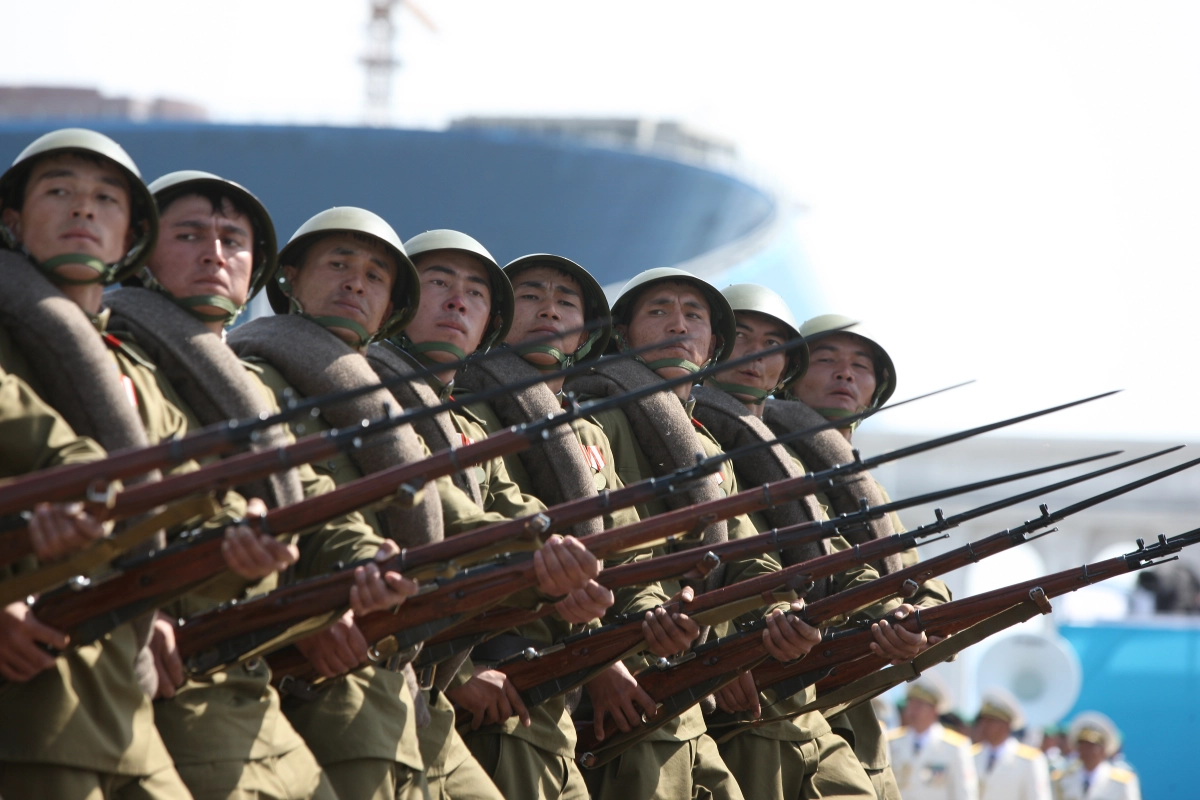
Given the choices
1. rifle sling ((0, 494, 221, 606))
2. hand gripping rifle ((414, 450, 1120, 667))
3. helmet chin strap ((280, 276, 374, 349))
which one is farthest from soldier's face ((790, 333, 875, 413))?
rifle sling ((0, 494, 221, 606))

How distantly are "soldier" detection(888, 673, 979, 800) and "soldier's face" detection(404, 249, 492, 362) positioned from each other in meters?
9.70

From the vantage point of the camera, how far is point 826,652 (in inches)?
324

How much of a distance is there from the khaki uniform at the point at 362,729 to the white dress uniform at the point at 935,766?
10573 millimetres

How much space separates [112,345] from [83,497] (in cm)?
132

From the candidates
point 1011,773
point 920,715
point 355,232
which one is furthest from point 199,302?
point 1011,773

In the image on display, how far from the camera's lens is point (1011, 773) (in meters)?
16.4

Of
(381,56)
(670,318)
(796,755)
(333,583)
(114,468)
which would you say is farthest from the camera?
(381,56)

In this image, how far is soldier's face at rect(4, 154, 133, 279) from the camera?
5.23m

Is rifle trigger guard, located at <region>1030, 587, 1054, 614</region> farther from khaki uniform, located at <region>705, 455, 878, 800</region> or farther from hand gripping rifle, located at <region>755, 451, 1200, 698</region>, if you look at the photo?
khaki uniform, located at <region>705, 455, 878, 800</region>

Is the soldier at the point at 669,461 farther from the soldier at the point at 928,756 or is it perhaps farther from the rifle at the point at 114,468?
the soldier at the point at 928,756

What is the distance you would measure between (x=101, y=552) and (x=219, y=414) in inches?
49.9

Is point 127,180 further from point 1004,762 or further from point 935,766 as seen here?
point 1004,762

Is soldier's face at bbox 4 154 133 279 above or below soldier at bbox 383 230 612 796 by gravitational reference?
above

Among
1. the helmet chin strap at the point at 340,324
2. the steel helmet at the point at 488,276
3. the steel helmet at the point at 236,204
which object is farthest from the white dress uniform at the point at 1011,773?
the steel helmet at the point at 236,204
